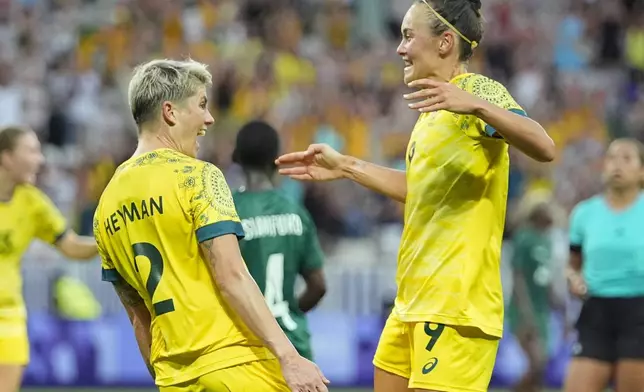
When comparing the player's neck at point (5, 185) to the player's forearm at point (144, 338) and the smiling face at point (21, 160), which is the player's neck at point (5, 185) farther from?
the player's forearm at point (144, 338)

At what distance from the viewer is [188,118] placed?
442cm

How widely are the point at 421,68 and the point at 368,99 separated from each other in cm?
1018

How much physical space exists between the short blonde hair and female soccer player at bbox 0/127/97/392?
10.7ft

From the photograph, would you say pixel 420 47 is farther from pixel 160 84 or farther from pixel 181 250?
pixel 181 250

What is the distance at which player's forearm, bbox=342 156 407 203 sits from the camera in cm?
524

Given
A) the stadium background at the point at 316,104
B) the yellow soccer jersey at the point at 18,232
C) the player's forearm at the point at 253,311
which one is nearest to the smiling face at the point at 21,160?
the yellow soccer jersey at the point at 18,232

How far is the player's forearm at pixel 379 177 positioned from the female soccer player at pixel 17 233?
278cm

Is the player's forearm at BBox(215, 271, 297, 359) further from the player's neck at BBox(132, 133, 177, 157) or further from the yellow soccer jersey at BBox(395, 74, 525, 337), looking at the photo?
the yellow soccer jersey at BBox(395, 74, 525, 337)

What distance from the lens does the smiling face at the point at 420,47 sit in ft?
16.4

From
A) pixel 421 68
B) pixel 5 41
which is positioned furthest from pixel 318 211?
pixel 421 68

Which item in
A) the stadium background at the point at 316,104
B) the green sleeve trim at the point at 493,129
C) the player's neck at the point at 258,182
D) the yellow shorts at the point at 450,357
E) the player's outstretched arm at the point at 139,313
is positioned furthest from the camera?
the stadium background at the point at 316,104

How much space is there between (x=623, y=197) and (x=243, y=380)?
4.95m

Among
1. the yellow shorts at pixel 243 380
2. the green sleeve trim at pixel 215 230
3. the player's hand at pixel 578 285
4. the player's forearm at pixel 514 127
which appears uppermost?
the player's forearm at pixel 514 127

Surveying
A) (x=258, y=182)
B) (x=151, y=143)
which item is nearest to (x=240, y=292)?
(x=151, y=143)
